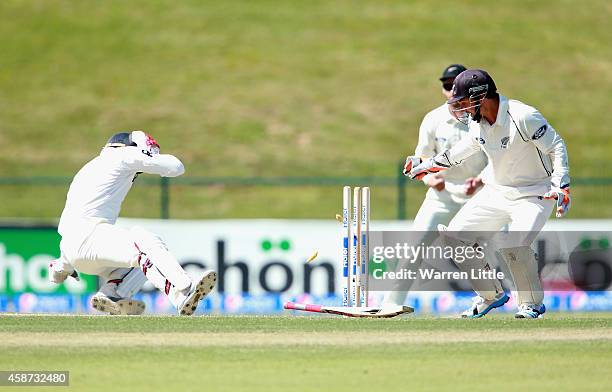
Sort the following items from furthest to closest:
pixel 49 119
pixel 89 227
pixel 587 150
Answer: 1. pixel 49 119
2. pixel 587 150
3. pixel 89 227

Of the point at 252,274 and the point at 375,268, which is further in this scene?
the point at 252,274

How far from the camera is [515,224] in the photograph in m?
10.0

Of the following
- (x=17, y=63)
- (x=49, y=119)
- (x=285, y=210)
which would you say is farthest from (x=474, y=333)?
(x=17, y=63)

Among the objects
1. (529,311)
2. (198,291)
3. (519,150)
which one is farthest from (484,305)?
(198,291)

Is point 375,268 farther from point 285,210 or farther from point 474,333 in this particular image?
point 285,210

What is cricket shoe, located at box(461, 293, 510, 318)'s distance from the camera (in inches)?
412

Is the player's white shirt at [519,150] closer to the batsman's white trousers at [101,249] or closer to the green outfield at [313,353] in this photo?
the green outfield at [313,353]

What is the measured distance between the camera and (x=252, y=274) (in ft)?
50.9

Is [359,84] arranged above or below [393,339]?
above

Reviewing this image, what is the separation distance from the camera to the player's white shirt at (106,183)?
10.5 meters

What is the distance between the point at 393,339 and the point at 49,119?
84.9ft

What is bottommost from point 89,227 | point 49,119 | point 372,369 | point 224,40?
point 372,369

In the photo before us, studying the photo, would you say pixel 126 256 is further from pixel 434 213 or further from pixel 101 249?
pixel 434 213

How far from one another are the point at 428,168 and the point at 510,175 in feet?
2.41
